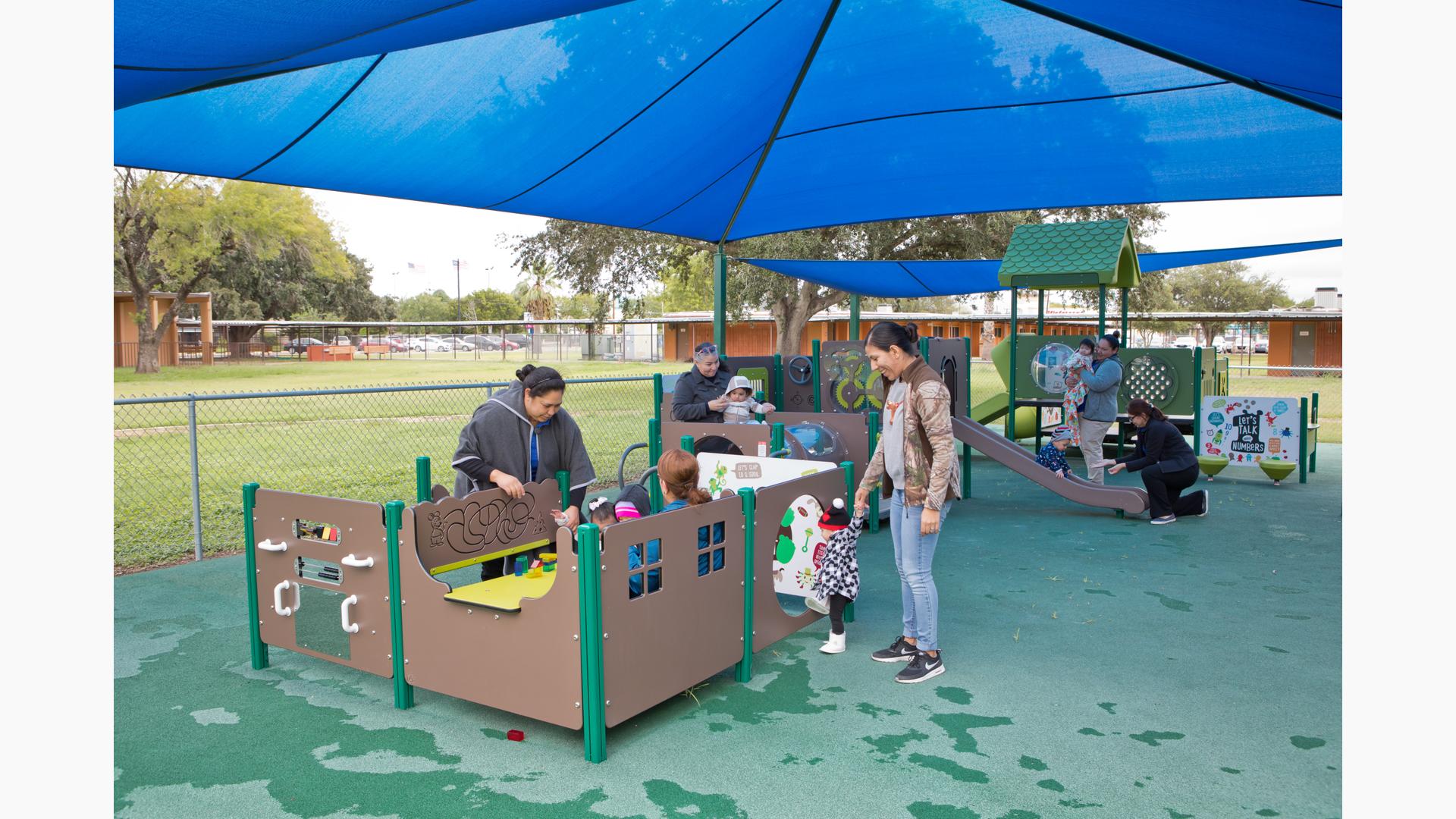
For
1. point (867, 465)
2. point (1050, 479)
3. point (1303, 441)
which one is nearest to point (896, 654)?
point (867, 465)

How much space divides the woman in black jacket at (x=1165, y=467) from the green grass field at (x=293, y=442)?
584 cm

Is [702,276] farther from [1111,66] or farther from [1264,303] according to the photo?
[1264,303]

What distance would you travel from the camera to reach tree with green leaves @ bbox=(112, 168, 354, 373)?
1364 inches

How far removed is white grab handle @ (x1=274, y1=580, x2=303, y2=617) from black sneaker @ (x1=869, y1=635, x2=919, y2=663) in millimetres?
3019

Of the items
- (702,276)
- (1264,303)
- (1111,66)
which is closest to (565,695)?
(1111,66)

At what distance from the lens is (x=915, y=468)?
14.8 ft

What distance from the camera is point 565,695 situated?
381 cm

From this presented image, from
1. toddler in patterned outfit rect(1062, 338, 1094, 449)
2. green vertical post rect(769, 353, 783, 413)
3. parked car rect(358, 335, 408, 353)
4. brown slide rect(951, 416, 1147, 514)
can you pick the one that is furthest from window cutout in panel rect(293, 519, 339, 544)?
parked car rect(358, 335, 408, 353)

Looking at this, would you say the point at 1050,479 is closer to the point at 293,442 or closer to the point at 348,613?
the point at 348,613

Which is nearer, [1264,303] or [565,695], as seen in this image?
[565,695]

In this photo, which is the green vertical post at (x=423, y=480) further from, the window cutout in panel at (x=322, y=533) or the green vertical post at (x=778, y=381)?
the green vertical post at (x=778, y=381)

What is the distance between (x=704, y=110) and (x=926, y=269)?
847 cm

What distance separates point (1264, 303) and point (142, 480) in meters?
76.4

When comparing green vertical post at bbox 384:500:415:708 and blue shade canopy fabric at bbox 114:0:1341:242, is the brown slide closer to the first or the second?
blue shade canopy fabric at bbox 114:0:1341:242
